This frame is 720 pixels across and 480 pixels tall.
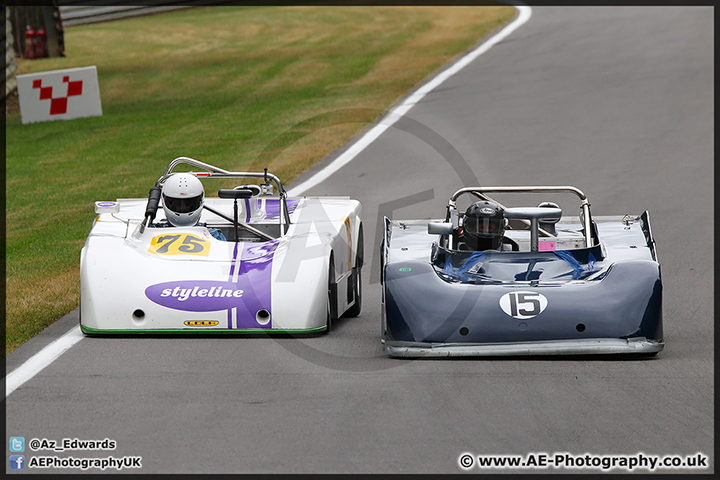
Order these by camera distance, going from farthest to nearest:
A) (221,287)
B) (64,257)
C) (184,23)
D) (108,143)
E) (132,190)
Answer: (184,23), (108,143), (132,190), (64,257), (221,287)

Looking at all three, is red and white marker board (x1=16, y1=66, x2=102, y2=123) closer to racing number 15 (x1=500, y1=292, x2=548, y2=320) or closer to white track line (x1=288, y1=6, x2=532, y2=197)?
white track line (x1=288, y1=6, x2=532, y2=197)

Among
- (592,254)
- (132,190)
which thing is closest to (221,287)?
(592,254)

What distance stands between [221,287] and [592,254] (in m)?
2.93

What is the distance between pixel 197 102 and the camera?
1007 inches

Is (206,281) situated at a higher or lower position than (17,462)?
higher

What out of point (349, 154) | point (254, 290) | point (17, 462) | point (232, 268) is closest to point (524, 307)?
point (254, 290)

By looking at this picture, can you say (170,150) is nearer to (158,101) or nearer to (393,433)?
(158,101)

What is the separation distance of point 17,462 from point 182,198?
3.83 meters

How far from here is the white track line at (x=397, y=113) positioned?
16359 millimetres

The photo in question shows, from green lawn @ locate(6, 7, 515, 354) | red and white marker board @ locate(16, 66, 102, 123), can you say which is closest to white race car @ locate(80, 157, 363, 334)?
green lawn @ locate(6, 7, 515, 354)

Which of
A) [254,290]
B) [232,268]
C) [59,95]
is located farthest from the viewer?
[59,95]

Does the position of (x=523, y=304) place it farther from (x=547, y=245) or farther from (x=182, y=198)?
(x=182, y=198)

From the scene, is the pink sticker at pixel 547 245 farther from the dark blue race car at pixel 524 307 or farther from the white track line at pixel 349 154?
the white track line at pixel 349 154

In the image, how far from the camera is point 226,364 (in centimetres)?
789
